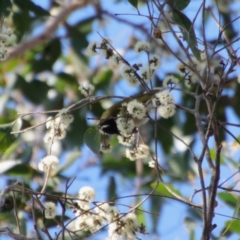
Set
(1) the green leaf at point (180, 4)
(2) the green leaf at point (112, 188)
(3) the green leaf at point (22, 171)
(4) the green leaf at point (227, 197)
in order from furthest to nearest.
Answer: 1. (2) the green leaf at point (112, 188)
2. (3) the green leaf at point (22, 171)
3. (4) the green leaf at point (227, 197)
4. (1) the green leaf at point (180, 4)

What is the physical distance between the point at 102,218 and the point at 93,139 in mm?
187

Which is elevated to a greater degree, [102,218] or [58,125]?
[58,125]

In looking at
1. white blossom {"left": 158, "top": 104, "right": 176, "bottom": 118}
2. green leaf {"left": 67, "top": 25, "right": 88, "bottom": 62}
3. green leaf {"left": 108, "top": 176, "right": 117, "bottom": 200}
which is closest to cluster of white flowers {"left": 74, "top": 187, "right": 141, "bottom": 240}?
white blossom {"left": 158, "top": 104, "right": 176, "bottom": 118}

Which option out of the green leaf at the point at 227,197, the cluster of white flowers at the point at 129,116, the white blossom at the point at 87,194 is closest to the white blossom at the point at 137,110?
the cluster of white flowers at the point at 129,116

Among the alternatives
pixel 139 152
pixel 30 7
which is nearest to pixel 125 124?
pixel 139 152

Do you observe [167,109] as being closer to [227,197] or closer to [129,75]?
[129,75]

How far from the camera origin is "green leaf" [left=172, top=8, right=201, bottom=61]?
150cm

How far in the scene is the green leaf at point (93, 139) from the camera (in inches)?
61.2

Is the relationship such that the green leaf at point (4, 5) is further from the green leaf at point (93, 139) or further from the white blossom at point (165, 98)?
the white blossom at point (165, 98)

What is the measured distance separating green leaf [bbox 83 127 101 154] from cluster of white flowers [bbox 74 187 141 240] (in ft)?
0.31

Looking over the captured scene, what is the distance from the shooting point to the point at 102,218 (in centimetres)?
152

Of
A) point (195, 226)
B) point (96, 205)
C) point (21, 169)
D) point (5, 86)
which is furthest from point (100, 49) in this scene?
point (5, 86)

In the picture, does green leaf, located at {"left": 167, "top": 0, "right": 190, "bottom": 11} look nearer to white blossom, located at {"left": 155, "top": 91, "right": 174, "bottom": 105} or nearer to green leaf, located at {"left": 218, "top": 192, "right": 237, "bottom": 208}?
white blossom, located at {"left": 155, "top": 91, "right": 174, "bottom": 105}

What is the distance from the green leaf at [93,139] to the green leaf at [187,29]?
0.30 metres
